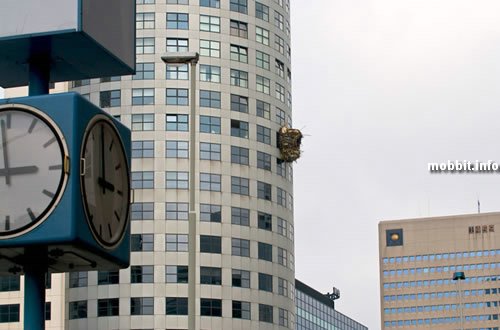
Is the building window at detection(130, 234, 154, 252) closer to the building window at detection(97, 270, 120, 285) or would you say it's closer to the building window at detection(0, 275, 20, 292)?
the building window at detection(97, 270, 120, 285)

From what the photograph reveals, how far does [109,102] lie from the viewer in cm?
10312

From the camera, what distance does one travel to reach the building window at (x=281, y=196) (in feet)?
354

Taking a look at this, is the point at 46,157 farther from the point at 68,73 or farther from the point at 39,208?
the point at 68,73

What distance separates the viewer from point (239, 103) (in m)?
Answer: 106

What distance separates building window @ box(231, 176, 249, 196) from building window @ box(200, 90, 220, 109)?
6183 millimetres

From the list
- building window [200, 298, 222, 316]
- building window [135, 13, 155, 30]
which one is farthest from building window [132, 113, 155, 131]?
building window [200, 298, 222, 316]

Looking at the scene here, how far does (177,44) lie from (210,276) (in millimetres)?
19331

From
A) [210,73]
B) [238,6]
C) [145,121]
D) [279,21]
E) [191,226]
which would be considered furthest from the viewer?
[279,21]

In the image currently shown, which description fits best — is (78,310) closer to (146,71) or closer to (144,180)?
(144,180)

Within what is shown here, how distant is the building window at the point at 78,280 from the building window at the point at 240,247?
12.0m

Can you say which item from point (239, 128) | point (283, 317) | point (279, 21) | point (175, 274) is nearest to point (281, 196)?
point (239, 128)

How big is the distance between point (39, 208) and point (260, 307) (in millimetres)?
82255

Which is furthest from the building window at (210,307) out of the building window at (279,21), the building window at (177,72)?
the building window at (279,21)

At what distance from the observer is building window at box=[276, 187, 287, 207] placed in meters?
108
